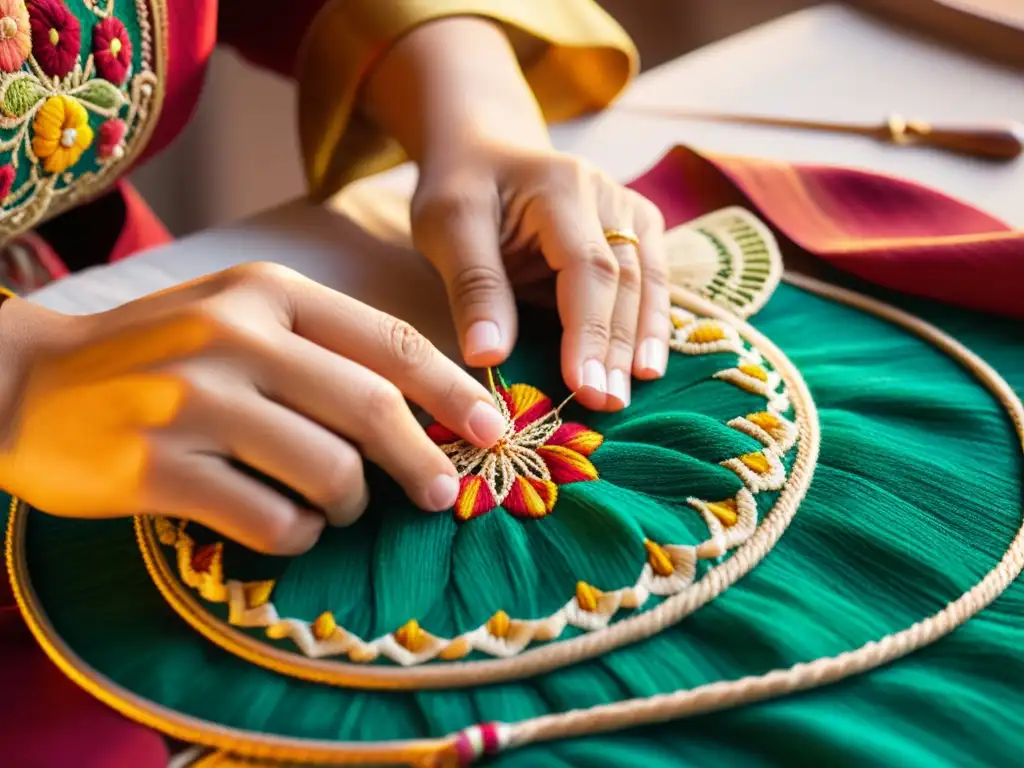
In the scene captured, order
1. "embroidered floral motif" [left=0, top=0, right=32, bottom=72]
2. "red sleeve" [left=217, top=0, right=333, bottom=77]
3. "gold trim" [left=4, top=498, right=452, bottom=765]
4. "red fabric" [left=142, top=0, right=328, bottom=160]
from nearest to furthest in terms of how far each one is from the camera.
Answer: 1. "gold trim" [left=4, top=498, right=452, bottom=765]
2. "embroidered floral motif" [left=0, top=0, right=32, bottom=72]
3. "red fabric" [left=142, top=0, right=328, bottom=160]
4. "red sleeve" [left=217, top=0, right=333, bottom=77]

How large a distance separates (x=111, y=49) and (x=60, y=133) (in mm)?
54

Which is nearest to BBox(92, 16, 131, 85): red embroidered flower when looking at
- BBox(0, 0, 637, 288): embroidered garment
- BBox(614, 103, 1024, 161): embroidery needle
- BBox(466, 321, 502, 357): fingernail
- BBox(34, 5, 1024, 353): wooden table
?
BBox(0, 0, 637, 288): embroidered garment

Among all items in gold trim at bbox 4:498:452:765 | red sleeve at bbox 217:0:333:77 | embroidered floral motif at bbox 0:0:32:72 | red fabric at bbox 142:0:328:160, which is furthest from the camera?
red sleeve at bbox 217:0:333:77

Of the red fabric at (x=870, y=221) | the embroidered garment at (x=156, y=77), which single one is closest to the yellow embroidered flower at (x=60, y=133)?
the embroidered garment at (x=156, y=77)

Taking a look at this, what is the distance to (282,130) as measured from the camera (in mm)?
1537

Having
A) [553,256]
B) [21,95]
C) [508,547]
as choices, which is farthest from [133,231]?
[508,547]

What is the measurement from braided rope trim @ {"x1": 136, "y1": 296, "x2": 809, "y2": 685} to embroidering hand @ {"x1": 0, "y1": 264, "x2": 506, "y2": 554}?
0.9 inches

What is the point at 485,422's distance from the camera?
42 centimetres

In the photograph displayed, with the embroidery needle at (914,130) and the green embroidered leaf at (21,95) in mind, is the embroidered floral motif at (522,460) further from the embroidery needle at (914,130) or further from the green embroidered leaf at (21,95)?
the embroidery needle at (914,130)

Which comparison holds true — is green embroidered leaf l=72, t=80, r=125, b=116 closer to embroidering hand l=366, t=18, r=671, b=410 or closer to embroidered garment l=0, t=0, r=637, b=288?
embroidered garment l=0, t=0, r=637, b=288

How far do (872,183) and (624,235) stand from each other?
7.9 inches

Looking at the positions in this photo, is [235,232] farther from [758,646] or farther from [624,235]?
[758,646]

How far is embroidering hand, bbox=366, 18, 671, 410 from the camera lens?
19.3 inches

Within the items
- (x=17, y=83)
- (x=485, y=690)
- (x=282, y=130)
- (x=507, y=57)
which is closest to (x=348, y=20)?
(x=507, y=57)
